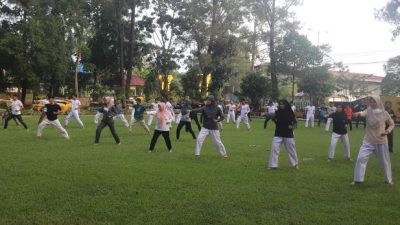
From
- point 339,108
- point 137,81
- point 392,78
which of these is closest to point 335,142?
point 339,108

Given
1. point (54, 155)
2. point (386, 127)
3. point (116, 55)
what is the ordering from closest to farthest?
point (386, 127) → point (54, 155) → point (116, 55)

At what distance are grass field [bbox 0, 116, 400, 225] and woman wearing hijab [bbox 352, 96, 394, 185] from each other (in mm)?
292

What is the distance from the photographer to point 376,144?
871 cm

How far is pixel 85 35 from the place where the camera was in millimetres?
52562

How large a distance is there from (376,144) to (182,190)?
12.4 feet

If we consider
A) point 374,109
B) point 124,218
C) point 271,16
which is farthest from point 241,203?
point 271,16

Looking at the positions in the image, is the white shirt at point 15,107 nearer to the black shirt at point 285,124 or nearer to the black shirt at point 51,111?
the black shirt at point 51,111

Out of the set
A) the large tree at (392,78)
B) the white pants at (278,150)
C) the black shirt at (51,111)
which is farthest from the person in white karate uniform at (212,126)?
the large tree at (392,78)

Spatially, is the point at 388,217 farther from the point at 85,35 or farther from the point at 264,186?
the point at 85,35

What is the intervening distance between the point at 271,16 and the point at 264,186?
127 feet

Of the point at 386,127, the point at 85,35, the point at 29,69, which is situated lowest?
the point at 386,127

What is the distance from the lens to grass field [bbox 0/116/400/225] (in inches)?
247

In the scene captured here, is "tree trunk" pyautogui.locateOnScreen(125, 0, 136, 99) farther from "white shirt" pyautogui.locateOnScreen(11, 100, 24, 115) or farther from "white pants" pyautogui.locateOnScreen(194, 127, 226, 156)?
"white pants" pyautogui.locateOnScreen(194, 127, 226, 156)

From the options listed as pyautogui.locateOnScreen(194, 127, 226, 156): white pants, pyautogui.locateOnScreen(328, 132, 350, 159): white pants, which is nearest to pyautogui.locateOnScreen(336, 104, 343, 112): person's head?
pyautogui.locateOnScreen(328, 132, 350, 159): white pants
